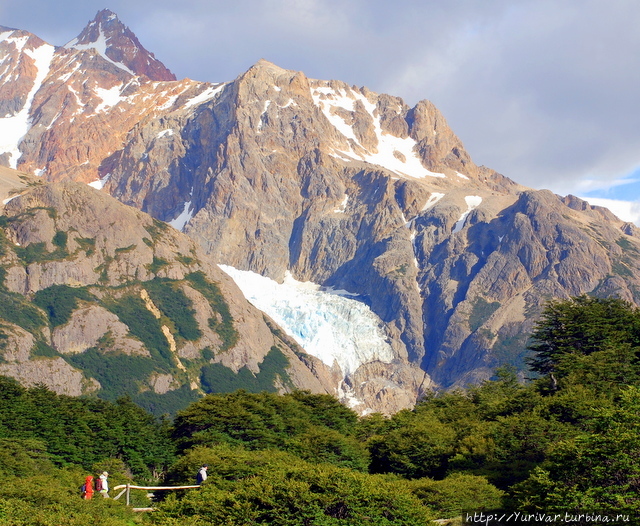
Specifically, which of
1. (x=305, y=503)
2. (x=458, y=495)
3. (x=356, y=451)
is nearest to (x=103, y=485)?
(x=305, y=503)

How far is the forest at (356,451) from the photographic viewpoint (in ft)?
211

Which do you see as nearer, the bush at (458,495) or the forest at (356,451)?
the forest at (356,451)

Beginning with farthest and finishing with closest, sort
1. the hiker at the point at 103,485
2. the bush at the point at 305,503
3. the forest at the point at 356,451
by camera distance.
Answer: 1. the hiker at the point at 103,485
2. the bush at the point at 305,503
3. the forest at the point at 356,451

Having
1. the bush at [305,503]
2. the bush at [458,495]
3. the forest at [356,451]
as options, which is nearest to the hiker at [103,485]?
the forest at [356,451]

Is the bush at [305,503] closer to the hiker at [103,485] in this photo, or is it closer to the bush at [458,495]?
the hiker at [103,485]

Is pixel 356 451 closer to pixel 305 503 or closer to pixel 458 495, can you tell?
pixel 458 495

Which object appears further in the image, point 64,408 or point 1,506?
point 64,408

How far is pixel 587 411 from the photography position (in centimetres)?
9175

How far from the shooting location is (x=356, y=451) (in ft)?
354

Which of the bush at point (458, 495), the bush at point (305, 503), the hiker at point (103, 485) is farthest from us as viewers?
the bush at point (458, 495)

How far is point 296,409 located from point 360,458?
28.2 m

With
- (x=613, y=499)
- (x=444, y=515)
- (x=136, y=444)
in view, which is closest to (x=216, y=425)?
(x=136, y=444)

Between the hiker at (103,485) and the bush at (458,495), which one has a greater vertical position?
the hiker at (103,485)

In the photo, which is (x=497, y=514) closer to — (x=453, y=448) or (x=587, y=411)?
(x=587, y=411)
